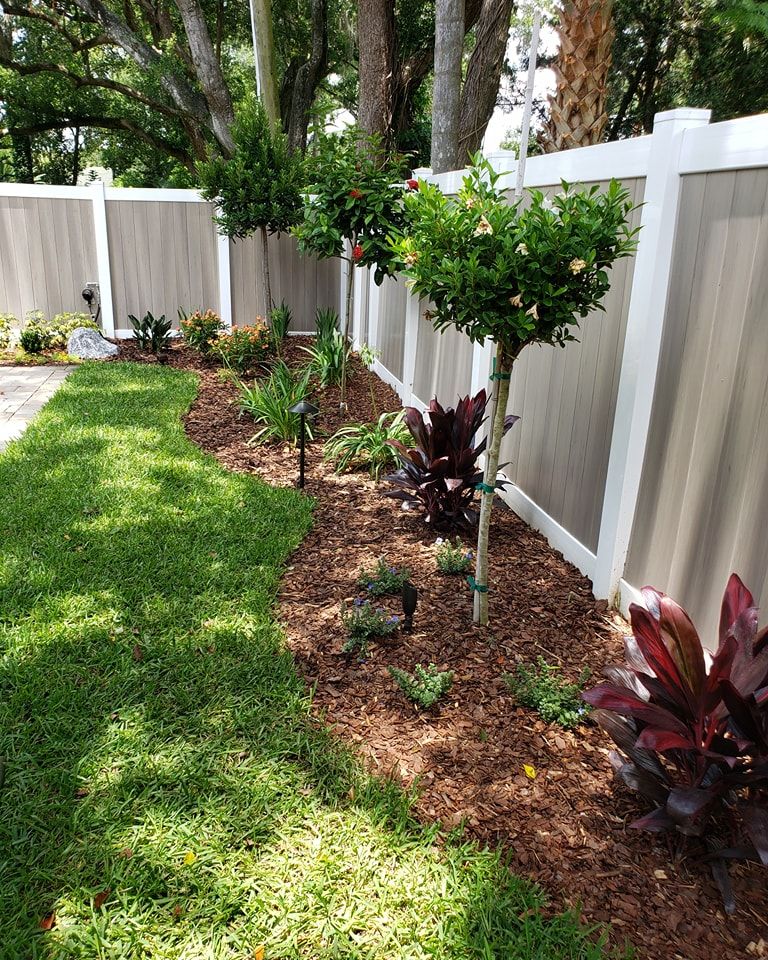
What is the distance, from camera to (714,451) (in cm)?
271

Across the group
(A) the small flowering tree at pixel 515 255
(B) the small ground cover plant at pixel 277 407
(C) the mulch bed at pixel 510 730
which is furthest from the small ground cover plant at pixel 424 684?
(B) the small ground cover plant at pixel 277 407

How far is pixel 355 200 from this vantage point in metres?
5.58

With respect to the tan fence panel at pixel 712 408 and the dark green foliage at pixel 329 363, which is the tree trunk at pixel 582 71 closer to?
the dark green foliage at pixel 329 363

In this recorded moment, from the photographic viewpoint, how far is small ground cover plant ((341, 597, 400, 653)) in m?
3.26

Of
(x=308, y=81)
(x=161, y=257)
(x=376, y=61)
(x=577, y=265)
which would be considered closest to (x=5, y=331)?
(x=161, y=257)

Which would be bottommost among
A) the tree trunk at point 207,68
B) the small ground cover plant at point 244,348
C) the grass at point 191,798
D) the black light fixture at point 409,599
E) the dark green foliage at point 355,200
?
the grass at point 191,798

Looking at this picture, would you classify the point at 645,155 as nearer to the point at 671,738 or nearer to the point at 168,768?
the point at 671,738

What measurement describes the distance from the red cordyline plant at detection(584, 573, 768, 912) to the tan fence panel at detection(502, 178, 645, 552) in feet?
4.51

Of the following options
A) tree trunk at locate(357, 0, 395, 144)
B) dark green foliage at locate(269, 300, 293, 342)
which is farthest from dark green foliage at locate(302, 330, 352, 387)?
tree trunk at locate(357, 0, 395, 144)

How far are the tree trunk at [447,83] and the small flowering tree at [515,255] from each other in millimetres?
5224

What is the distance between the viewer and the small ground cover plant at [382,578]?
3697 mm

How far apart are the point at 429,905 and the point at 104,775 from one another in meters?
1.19

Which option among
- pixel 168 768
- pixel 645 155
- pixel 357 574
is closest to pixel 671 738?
pixel 168 768

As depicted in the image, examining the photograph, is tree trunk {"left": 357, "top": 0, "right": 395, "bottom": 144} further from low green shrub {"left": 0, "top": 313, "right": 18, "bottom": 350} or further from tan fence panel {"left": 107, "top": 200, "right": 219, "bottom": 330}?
low green shrub {"left": 0, "top": 313, "right": 18, "bottom": 350}
